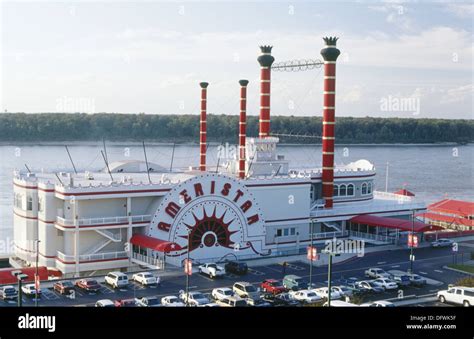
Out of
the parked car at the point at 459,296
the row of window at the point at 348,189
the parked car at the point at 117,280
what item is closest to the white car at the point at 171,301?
the parked car at the point at 117,280

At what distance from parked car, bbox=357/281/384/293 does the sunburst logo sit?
29.0 feet

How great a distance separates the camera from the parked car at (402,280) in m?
25.3

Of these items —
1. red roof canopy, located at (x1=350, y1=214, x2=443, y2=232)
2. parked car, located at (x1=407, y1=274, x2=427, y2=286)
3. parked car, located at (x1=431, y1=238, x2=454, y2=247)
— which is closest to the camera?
parked car, located at (x1=407, y1=274, x2=427, y2=286)

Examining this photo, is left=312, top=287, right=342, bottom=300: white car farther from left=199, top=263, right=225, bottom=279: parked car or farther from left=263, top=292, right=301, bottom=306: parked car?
left=199, top=263, right=225, bottom=279: parked car

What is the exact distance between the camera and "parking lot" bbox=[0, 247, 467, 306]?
23141 millimetres

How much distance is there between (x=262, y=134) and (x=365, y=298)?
21.9 metres

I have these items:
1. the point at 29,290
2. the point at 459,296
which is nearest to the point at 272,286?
the point at 459,296

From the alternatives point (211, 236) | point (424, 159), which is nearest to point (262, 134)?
point (211, 236)

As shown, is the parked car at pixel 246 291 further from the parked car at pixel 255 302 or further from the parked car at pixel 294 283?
the parked car at pixel 294 283

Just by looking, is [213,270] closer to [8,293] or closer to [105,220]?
[105,220]

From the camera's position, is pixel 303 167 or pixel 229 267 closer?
pixel 229 267

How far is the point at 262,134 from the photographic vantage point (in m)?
43.8

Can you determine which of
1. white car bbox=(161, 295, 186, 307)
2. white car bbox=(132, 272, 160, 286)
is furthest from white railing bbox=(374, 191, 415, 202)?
white car bbox=(161, 295, 186, 307)

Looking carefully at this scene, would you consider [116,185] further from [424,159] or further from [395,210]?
[424,159]
